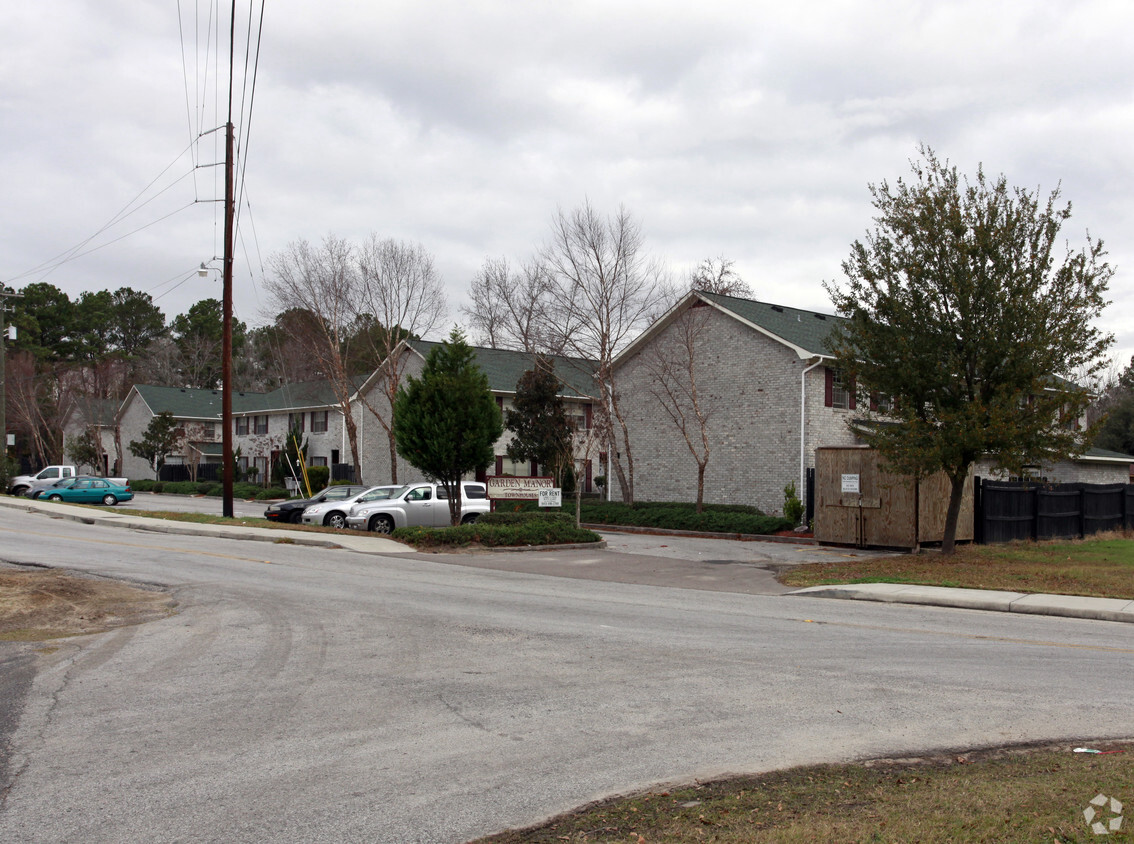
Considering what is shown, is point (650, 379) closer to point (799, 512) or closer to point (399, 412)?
point (799, 512)

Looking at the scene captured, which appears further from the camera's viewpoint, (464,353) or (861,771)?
(464,353)

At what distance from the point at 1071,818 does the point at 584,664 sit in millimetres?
5068

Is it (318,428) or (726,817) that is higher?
(318,428)

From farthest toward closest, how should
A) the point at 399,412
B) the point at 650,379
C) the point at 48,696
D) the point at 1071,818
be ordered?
1. the point at 650,379
2. the point at 399,412
3. the point at 48,696
4. the point at 1071,818

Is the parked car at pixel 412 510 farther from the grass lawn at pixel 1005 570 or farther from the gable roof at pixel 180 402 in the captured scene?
the gable roof at pixel 180 402

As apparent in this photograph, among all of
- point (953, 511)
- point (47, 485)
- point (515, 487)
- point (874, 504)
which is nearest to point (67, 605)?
point (515, 487)

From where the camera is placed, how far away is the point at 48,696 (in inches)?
304

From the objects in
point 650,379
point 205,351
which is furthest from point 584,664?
point 205,351

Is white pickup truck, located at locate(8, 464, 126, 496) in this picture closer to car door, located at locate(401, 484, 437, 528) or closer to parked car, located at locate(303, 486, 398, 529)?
parked car, located at locate(303, 486, 398, 529)

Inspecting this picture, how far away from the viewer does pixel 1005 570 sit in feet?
59.7

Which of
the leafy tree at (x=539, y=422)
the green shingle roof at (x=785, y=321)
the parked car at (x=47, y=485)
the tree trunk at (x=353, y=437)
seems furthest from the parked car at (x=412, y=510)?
the parked car at (x=47, y=485)

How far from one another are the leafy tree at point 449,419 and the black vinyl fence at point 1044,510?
519 inches

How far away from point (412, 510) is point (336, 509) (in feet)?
7.55

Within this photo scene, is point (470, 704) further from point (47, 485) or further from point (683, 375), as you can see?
point (47, 485)
